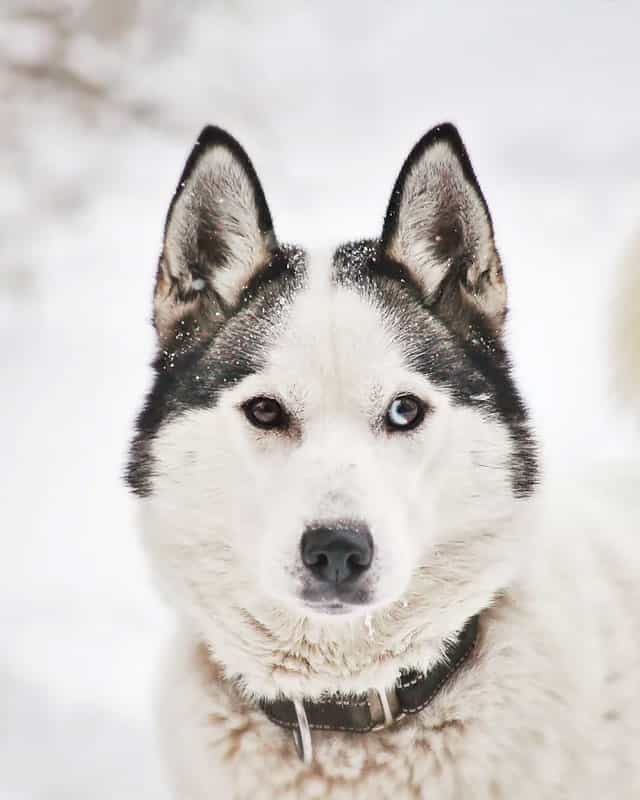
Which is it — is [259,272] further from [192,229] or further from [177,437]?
[177,437]

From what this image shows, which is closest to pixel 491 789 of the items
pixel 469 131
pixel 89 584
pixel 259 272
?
pixel 259 272

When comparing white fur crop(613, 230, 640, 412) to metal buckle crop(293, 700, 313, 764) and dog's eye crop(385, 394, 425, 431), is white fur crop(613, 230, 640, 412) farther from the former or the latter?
metal buckle crop(293, 700, 313, 764)

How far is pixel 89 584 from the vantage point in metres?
3.55

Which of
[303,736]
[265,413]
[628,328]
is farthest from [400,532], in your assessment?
[628,328]

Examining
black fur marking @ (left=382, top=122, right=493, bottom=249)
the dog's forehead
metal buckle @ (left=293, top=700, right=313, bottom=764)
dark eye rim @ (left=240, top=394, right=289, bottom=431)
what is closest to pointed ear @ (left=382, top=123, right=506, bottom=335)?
black fur marking @ (left=382, top=122, right=493, bottom=249)

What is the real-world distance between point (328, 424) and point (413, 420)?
170mm

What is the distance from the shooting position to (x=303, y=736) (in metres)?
1.76

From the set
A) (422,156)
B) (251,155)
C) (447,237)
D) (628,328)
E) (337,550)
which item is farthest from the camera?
(251,155)

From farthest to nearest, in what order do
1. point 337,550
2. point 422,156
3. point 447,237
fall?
point 447,237
point 422,156
point 337,550

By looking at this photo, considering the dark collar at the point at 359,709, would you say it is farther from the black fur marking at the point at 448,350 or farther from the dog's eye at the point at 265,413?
the dog's eye at the point at 265,413

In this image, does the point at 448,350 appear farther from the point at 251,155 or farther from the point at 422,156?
the point at 251,155

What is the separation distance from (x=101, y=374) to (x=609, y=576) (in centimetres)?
358

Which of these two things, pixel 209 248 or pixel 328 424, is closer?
pixel 328 424

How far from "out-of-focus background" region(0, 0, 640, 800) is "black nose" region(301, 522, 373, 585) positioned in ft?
6.40
